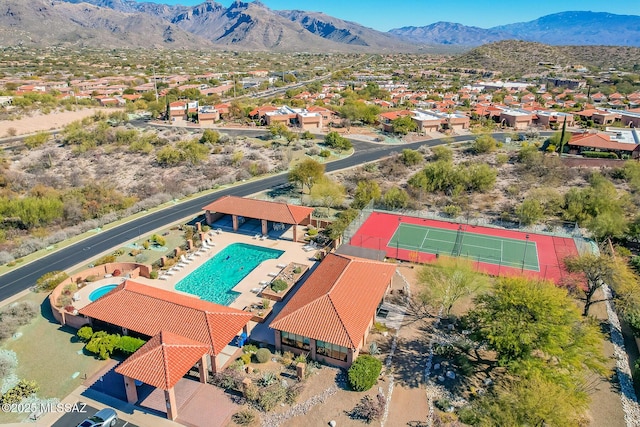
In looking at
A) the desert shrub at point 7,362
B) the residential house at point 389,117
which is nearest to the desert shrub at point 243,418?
the desert shrub at point 7,362

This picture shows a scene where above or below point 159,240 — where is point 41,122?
above

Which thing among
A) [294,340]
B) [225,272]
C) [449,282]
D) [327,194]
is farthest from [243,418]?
[327,194]

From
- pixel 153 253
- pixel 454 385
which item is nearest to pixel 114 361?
pixel 153 253

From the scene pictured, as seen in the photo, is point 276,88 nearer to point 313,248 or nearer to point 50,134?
point 50,134

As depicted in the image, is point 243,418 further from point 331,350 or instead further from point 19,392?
point 19,392

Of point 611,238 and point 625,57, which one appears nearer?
point 611,238
